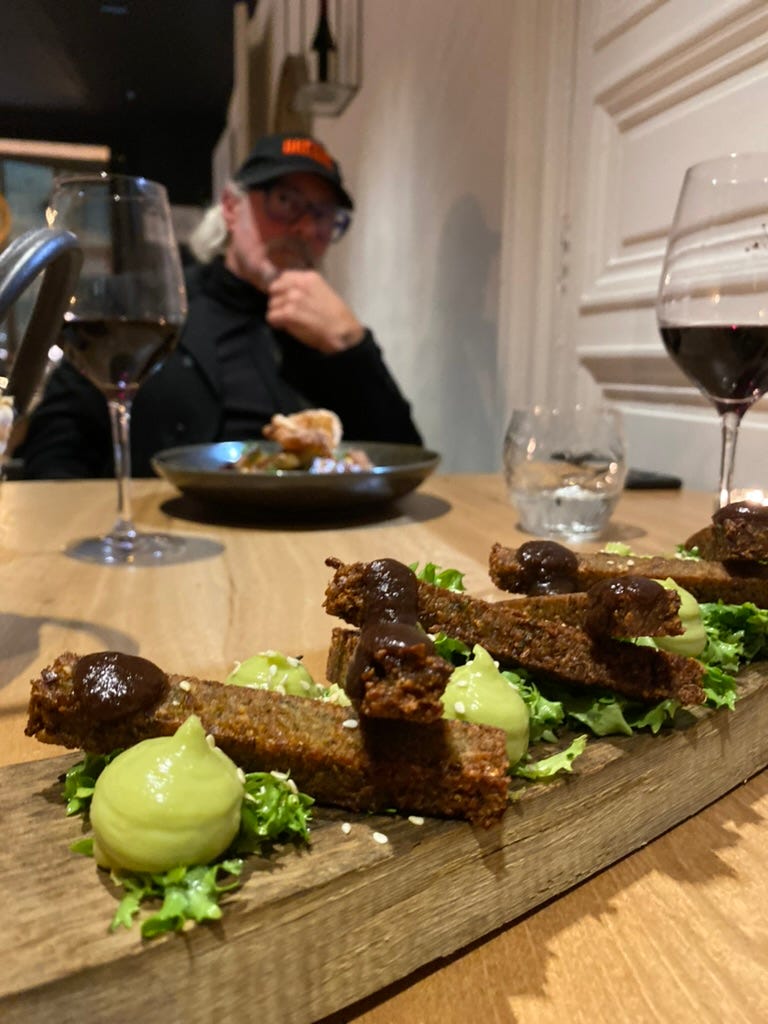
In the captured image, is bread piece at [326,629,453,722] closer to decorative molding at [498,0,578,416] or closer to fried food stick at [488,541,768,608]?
fried food stick at [488,541,768,608]

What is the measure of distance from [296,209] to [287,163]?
0.15 meters

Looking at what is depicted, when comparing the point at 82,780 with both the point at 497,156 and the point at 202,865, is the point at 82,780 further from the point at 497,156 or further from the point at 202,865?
the point at 497,156

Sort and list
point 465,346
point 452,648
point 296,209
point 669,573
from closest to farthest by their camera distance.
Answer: point 452,648, point 669,573, point 296,209, point 465,346

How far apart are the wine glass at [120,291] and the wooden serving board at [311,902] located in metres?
0.67

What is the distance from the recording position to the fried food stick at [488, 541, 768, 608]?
597 millimetres

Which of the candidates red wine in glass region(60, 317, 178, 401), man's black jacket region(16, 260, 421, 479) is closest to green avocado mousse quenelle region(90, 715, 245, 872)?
red wine in glass region(60, 317, 178, 401)

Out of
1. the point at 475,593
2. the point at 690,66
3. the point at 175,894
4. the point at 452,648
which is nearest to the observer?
the point at 175,894

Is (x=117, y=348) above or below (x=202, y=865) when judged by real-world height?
above

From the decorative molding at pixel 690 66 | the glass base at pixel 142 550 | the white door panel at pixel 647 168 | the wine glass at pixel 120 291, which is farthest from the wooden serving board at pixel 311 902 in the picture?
the decorative molding at pixel 690 66

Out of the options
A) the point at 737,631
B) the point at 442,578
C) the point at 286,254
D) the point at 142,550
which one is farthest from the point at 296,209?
the point at 737,631

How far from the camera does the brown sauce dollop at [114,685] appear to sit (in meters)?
0.40

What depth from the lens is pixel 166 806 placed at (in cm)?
33

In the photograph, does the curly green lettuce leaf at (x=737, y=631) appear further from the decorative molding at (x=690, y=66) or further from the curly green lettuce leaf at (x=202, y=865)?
the decorative molding at (x=690, y=66)

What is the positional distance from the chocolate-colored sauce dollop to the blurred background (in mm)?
569
